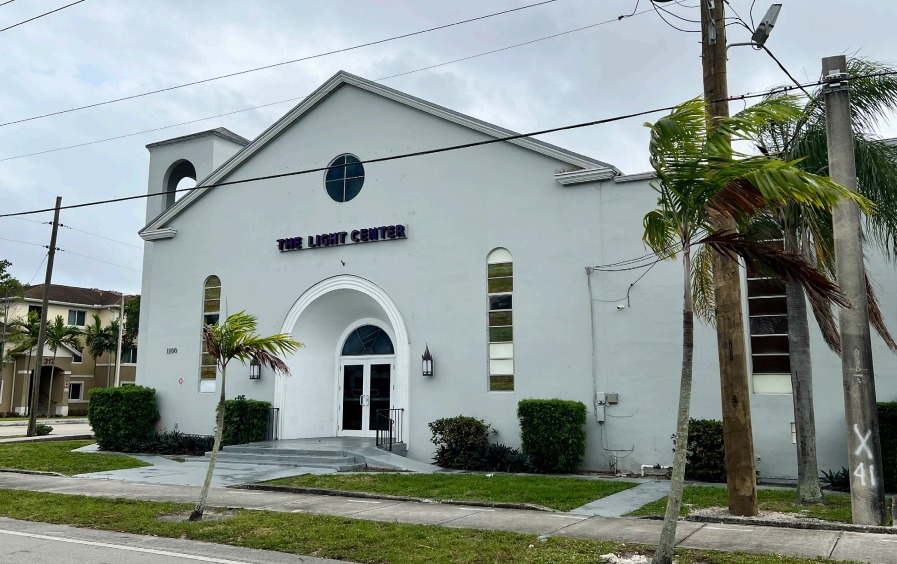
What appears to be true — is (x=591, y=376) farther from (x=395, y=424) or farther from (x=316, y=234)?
(x=316, y=234)

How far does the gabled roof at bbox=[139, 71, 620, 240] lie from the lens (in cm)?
1795

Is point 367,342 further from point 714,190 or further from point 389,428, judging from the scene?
point 714,190

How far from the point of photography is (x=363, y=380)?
2167 centimetres

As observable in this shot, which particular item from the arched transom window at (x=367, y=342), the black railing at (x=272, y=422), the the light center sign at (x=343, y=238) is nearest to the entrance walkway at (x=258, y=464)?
the black railing at (x=272, y=422)

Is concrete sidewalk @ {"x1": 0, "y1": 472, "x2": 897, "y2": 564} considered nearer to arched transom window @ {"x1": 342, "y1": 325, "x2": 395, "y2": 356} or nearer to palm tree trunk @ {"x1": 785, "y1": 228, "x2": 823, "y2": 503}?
palm tree trunk @ {"x1": 785, "y1": 228, "x2": 823, "y2": 503}

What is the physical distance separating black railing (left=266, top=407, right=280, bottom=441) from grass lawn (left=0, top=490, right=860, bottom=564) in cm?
825

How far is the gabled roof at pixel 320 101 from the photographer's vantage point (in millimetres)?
17953

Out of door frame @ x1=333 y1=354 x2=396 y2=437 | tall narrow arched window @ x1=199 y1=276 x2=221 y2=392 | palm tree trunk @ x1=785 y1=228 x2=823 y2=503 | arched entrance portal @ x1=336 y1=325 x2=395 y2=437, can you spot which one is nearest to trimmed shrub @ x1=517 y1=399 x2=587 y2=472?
door frame @ x1=333 y1=354 x2=396 y2=437

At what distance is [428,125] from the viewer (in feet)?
65.7

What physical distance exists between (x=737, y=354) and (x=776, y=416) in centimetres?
582

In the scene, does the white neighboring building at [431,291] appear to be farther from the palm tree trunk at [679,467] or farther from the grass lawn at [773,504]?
the palm tree trunk at [679,467]

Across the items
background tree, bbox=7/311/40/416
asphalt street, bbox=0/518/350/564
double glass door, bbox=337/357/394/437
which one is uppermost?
background tree, bbox=7/311/40/416

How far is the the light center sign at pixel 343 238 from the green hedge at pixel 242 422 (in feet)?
14.8

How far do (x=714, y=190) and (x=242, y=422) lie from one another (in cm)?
1609
